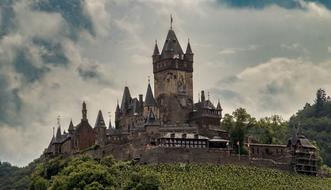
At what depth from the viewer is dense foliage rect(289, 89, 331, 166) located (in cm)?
16671

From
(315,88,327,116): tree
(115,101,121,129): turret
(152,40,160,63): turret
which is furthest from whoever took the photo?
(315,88,327,116): tree

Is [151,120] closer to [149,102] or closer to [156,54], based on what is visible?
[149,102]

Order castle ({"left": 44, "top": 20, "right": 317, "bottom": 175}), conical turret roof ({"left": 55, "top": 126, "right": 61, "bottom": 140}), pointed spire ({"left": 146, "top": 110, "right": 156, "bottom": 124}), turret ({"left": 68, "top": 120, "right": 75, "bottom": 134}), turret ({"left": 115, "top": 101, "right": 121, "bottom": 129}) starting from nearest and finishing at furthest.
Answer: castle ({"left": 44, "top": 20, "right": 317, "bottom": 175})
pointed spire ({"left": 146, "top": 110, "right": 156, "bottom": 124})
turret ({"left": 115, "top": 101, "right": 121, "bottom": 129})
turret ({"left": 68, "top": 120, "right": 75, "bottom": 134})
conical turret roof ({"left": 55, "top": 126, "right": 61, "bottom": 140})

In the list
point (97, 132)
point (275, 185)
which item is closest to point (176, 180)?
A: point (275, 185)

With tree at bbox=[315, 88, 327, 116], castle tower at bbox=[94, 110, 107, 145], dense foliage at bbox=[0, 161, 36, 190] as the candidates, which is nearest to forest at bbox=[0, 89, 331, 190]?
castle tower at bbox=[94, 110, 107, 145]

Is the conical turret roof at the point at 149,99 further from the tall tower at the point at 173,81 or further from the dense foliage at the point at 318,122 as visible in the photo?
the dense foliage at the point at 318,122

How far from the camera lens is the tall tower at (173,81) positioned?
116 m

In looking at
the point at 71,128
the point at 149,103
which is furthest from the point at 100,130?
the point at 71,128

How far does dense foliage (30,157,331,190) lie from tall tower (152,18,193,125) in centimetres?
1151

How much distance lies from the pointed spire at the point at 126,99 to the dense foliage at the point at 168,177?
36.6 feet

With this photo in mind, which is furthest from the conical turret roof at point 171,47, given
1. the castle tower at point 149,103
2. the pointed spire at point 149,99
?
the pointed spire at point 149,99

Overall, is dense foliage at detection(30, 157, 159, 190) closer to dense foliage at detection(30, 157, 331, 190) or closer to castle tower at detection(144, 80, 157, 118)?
dense foliage at detection(30, 157, 331, 190)

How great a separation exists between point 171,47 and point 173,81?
14.5 ft

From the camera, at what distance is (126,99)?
121250 millimetres
